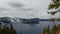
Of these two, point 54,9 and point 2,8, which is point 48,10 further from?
point 2,8

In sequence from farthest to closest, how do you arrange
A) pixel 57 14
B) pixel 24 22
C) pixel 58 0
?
pixel 24 22 < pixel 57 14 < pixel 58 0

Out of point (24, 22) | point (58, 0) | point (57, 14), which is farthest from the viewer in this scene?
point (24, 22)

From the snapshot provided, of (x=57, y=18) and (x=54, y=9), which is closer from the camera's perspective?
(x=54, y=9)

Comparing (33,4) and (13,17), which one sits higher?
(33,4)

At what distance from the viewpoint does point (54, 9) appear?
2.37 metres

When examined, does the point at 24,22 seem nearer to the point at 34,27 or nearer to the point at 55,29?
the point at 34,27

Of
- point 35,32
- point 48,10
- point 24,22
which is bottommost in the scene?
point 35,32

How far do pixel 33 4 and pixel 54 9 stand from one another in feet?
1.57

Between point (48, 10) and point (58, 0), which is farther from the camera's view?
point (48, 10)

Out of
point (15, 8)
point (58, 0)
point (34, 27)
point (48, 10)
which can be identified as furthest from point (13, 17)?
point (58, 0)

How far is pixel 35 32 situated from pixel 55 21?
0.41 metres

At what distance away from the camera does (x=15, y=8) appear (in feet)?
8.84

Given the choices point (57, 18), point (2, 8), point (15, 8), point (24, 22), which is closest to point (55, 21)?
point (57, 18)

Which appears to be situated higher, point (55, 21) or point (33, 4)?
point (33, 4)
